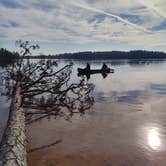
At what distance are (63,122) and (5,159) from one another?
7788 mm

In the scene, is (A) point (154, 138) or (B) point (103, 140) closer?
(B) point (103, 140)

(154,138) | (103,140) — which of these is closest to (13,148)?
(103,140)

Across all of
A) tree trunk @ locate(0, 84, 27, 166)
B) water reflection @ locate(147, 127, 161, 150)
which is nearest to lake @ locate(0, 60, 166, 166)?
water reflection @ locate(147, 127, 161, 150)

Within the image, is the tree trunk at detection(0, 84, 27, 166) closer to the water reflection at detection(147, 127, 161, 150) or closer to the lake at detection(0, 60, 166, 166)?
the lake at detection(0, 60, 166, 166)

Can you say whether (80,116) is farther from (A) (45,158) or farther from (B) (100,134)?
(A) (45,158)

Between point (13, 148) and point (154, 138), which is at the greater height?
point (13, 148)

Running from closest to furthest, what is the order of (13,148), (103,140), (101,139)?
(13,148) → (103,140) → (101,139)

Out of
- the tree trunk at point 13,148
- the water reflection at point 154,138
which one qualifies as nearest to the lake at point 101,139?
the water reflection at point 154,138

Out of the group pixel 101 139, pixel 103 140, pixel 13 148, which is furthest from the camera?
pixel 101 139

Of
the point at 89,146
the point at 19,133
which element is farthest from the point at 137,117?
the point at 19,133

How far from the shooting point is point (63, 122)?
11781mm

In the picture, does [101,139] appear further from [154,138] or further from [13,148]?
[13,148]

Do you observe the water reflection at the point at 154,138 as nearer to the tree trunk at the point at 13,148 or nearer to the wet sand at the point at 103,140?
the wet sand at the point at 103,140

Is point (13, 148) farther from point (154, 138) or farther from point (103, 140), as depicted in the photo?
point (154, 138)
